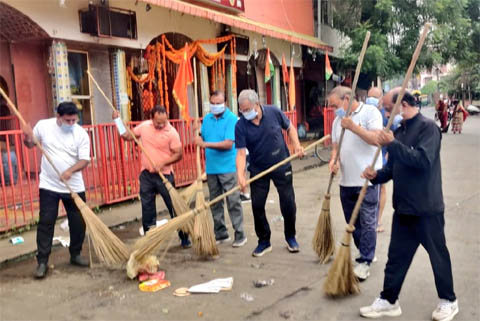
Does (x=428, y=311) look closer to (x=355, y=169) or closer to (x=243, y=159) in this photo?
(x=355, y=169)

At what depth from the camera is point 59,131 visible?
4535mm

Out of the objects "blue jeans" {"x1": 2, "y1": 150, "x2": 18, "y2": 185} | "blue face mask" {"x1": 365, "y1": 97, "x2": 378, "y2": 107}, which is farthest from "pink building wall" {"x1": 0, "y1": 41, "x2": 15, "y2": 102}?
"blue face mask" {"x1": 365, "y1": 97, "x2": 378, "y2": 107}

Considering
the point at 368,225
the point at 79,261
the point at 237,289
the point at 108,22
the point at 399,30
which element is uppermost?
the point at 399,30

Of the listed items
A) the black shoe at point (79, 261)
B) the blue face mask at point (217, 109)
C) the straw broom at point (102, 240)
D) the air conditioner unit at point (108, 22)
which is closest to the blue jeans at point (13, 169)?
the black shoe at point (79, 261)

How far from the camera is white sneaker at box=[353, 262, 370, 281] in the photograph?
4031mm

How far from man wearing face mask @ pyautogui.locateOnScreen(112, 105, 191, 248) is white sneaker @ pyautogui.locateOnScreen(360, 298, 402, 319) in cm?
243

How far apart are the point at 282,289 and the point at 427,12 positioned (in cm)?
1432

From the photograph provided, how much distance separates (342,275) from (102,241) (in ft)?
7.61

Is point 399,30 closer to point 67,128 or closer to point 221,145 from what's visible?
point 221,145

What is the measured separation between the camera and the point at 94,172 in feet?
22.3

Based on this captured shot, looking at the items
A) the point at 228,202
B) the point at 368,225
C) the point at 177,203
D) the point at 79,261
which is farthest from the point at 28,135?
the point at 368,225

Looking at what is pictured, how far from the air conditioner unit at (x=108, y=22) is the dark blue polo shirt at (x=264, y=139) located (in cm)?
440

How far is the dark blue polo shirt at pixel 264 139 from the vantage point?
473cm

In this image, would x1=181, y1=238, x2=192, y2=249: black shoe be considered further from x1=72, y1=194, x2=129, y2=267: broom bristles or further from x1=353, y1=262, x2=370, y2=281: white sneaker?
x1=353, y1=262, x2=370, y2=281: white sneaker
